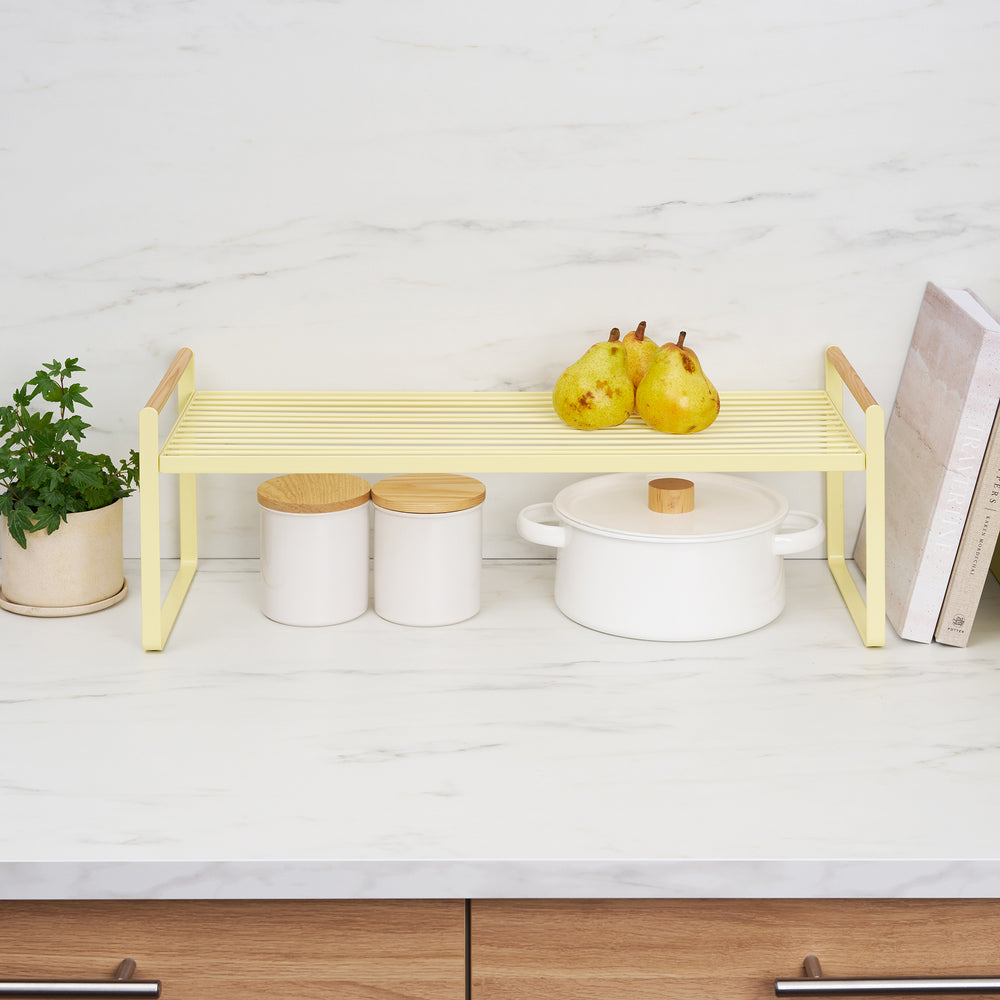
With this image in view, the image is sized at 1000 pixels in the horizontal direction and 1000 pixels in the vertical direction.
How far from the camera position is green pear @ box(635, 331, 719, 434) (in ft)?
3.66

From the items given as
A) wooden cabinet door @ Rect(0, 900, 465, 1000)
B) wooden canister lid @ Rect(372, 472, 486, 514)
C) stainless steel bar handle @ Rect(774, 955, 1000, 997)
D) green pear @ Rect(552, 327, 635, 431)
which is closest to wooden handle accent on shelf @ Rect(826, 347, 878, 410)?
green pear @ Rect(552, 327, 635, 431)

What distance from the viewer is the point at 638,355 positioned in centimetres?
120

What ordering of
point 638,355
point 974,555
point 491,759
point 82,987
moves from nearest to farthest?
point 82,987
point 491,759
point 974,555
point 638,355

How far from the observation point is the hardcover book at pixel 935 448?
1.06m

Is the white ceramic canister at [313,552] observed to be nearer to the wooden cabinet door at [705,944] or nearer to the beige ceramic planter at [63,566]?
the beige ceramic planter at [63,566]

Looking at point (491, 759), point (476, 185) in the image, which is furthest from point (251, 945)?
point (476, 185)

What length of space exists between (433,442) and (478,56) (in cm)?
42

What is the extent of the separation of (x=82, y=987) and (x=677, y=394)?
0.73m

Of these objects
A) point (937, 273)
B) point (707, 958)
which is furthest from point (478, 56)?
point (707, 958)

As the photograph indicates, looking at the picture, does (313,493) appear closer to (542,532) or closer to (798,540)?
(542,532)

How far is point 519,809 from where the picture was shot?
33.6 inches

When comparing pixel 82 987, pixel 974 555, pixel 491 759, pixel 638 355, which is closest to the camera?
pixel 82 987

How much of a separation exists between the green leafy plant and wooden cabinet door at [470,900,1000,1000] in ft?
1.99

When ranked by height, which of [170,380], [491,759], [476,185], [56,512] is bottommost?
[491,759]
